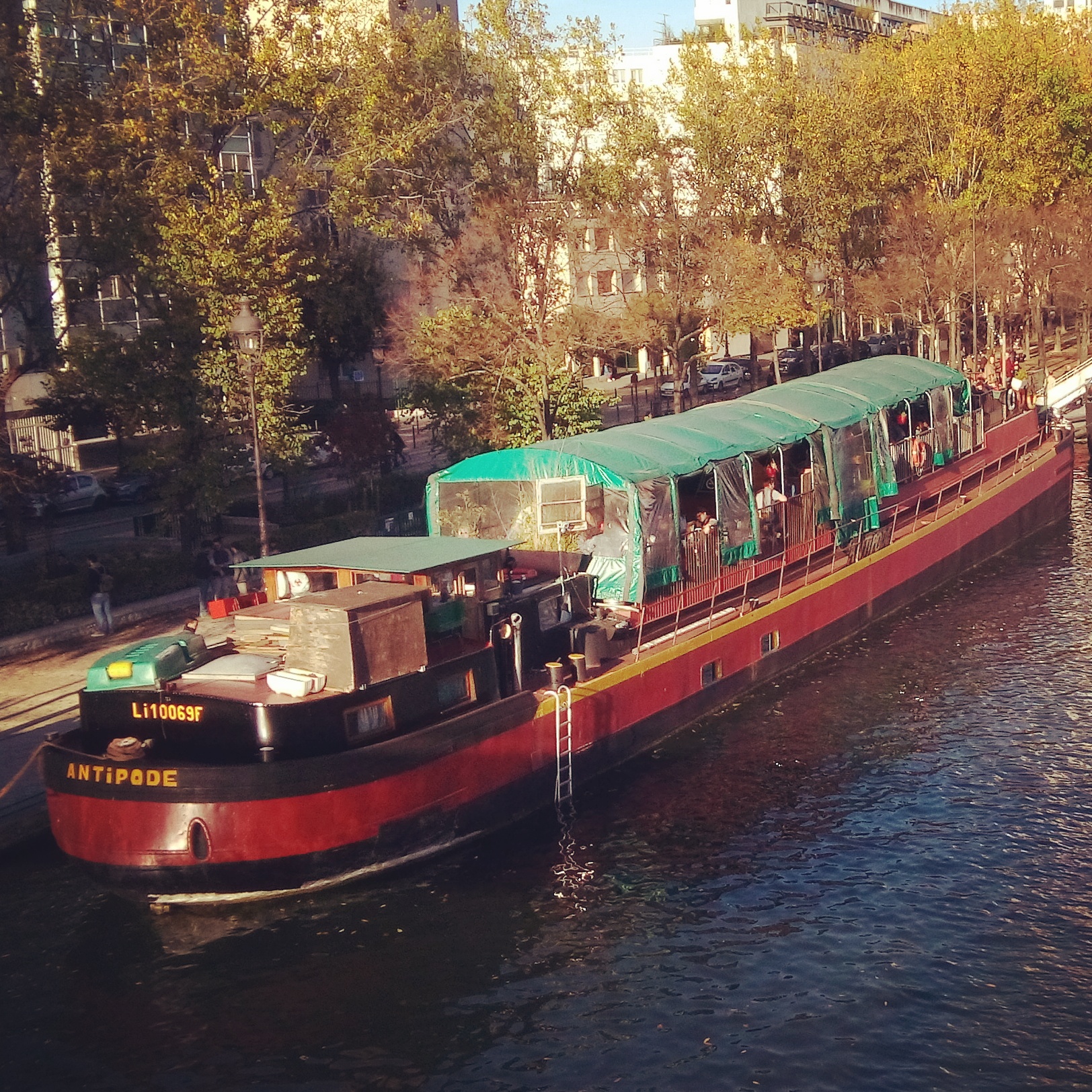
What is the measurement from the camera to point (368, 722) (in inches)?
704

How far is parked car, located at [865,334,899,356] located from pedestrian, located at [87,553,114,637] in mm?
54828

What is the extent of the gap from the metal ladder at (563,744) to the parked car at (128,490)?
98.5 ft

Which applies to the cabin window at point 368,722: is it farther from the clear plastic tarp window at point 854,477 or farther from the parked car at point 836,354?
the parked car at point 836,354

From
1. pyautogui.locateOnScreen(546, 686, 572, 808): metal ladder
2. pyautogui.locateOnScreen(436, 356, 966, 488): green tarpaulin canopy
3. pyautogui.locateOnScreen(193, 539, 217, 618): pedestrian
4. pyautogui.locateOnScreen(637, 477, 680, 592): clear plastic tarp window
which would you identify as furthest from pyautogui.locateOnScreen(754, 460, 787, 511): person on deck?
pyautogui.locateOnScreen(193, 539, 217, 618): pedestrian

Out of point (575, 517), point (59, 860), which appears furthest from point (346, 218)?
point (59, 860)

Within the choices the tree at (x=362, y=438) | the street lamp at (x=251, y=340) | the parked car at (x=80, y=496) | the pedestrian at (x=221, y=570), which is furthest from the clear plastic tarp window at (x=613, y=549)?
the parked car at (x=80, y=496)

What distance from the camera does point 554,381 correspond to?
127 feet

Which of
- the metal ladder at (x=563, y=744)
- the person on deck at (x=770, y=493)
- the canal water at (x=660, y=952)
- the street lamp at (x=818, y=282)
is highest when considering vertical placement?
the street lamp at (x=818, y=282)

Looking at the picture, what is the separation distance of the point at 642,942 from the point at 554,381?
23920mm

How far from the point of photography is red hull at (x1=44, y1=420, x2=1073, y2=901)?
16688mm

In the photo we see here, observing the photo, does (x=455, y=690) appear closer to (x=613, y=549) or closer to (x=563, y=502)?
(x=563, y=502)

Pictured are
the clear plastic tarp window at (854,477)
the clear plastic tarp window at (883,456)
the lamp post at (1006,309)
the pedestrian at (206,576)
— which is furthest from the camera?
the lamp post at (1006,309)

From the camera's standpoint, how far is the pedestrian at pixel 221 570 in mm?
28844

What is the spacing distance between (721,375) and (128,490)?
116ft
